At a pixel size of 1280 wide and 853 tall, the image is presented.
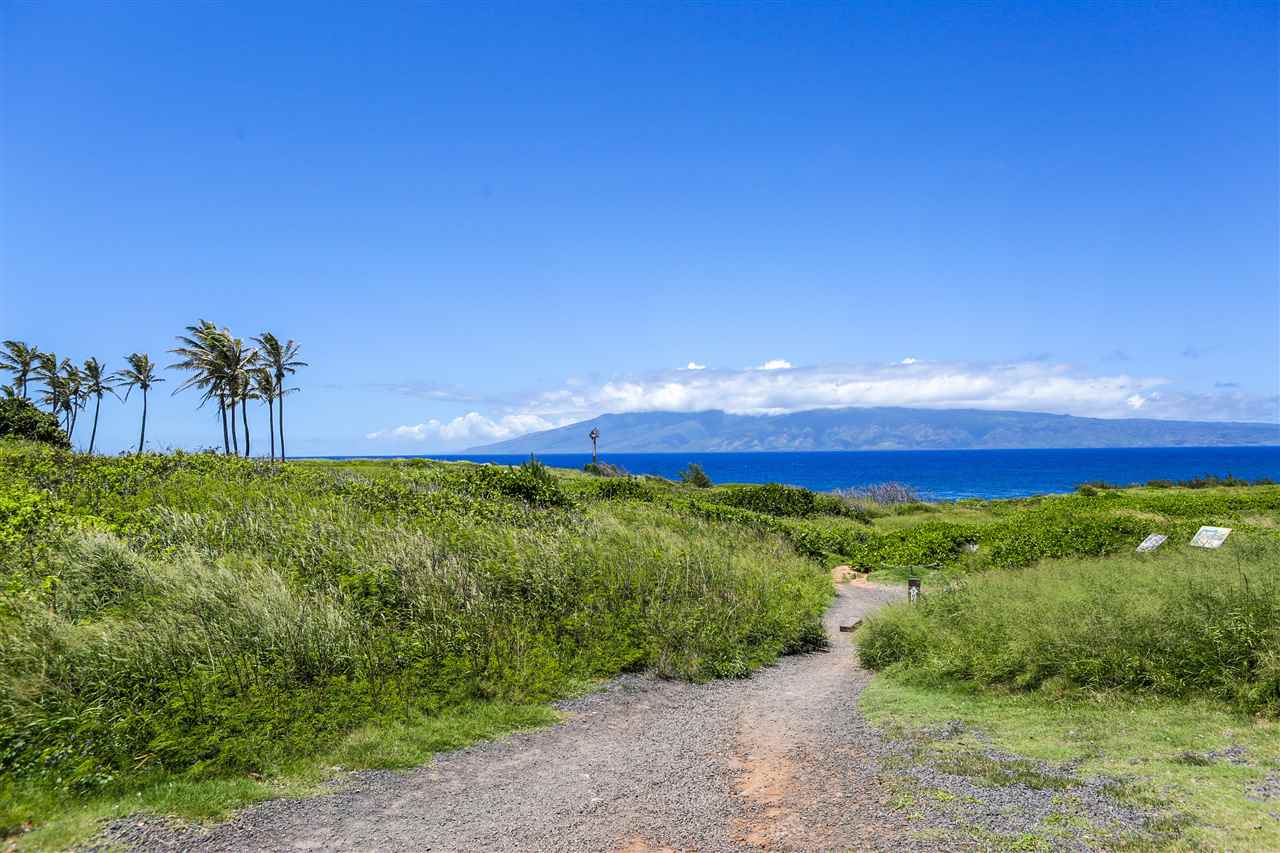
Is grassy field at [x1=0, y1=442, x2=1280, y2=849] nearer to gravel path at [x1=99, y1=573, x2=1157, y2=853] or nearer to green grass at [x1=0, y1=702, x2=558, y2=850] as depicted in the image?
green grass at [x1=0, y1=702, x2=558, y2=850]

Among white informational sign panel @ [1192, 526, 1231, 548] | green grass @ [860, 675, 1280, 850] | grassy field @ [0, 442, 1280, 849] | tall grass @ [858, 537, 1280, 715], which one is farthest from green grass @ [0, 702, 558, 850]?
white informational sign panel @ [1192, 526, 1231, 548]

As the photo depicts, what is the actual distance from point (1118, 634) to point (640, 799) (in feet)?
22.3

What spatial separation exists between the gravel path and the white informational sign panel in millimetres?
11426

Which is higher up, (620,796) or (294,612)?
(294,612)

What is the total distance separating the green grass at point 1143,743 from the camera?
18.9ft

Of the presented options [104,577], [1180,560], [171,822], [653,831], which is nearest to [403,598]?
[104,577]

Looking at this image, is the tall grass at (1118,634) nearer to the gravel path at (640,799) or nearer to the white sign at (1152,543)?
the gravel path at (640,799)

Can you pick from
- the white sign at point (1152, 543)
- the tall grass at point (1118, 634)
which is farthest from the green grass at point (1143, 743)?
the white sign at point (1152, 543)

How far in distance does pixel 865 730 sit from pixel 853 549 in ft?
68.7

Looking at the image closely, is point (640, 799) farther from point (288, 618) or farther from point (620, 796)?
point (288, 618)

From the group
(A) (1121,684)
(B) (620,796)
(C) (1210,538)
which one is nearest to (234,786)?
(B) (620,796)

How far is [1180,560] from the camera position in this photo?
45.3 feet

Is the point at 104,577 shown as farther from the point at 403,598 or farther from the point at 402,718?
the point at 402,718

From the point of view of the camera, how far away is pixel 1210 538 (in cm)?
1734
